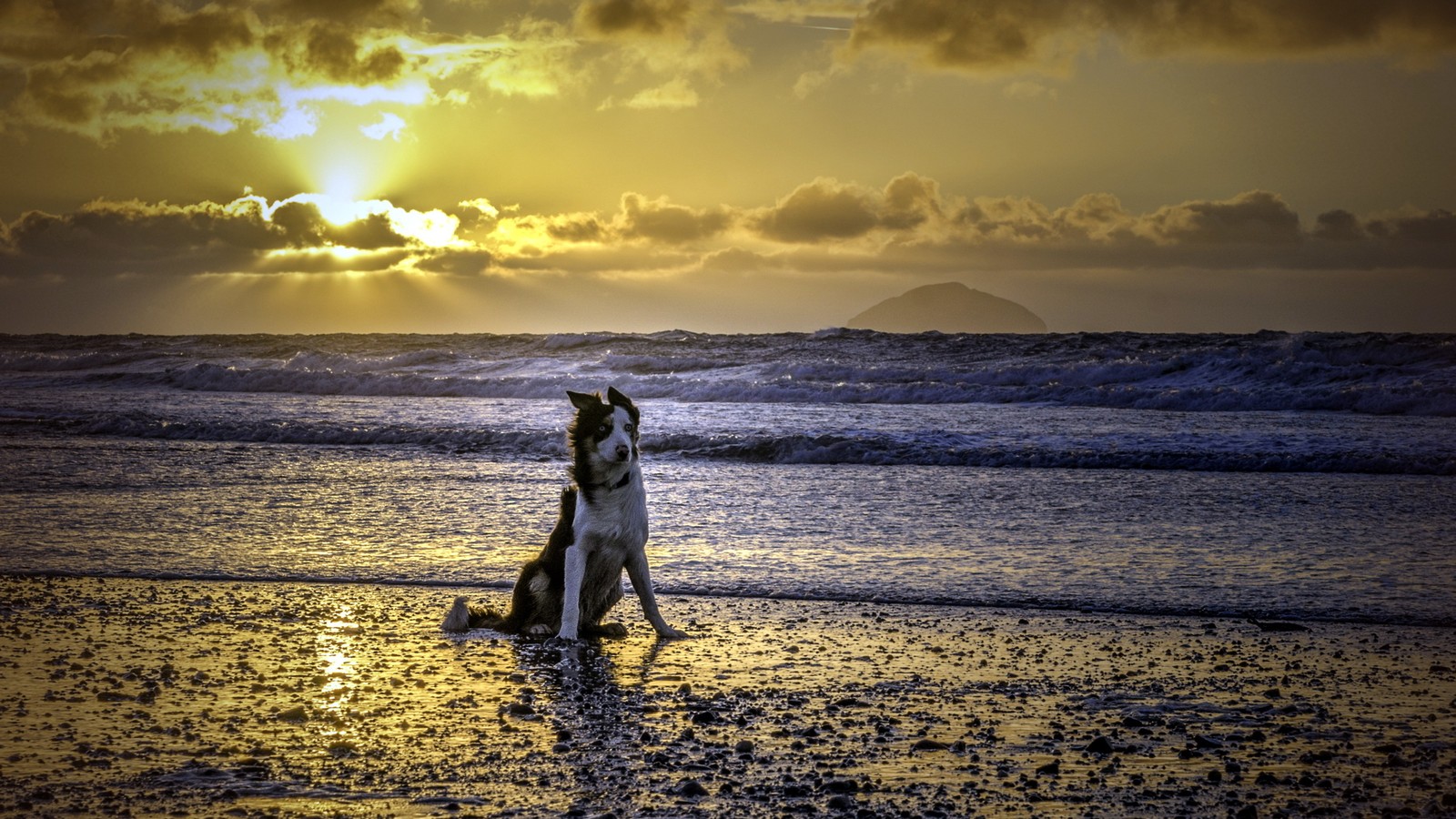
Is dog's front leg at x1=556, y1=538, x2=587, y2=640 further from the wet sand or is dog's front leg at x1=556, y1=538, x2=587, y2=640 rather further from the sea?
the sea

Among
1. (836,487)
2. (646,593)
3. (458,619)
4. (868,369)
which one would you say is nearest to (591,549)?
(646,593)

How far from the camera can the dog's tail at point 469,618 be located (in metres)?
5.93

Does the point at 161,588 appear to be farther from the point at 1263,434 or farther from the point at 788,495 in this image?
the point at 1263,434

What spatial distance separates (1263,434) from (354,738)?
15264mm

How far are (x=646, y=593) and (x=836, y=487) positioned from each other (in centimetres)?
584

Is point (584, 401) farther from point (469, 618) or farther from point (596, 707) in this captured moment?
point (596, 707)

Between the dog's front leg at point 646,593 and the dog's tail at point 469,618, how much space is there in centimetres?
73

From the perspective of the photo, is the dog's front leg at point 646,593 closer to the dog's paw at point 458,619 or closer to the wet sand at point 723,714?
the wet sand at point 723,714

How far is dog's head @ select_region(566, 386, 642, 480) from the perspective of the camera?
5801mm

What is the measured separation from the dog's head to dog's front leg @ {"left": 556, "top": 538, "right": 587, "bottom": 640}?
14.8 inches

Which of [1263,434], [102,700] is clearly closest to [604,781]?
[102,700]

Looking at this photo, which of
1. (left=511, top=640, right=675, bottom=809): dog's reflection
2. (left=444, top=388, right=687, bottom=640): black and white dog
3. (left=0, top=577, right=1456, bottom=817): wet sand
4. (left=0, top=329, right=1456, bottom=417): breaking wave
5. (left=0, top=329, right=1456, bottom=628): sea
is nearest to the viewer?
(left=0, top=577, right=1456, bottom=817): wet sand

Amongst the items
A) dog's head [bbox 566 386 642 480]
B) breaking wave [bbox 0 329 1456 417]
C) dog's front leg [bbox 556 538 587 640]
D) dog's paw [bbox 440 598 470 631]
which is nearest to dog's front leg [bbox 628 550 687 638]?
dog's front leg [bbox 556 538 587 640]

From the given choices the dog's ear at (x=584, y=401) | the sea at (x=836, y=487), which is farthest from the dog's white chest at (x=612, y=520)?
the sea at (x=836, y=487)
